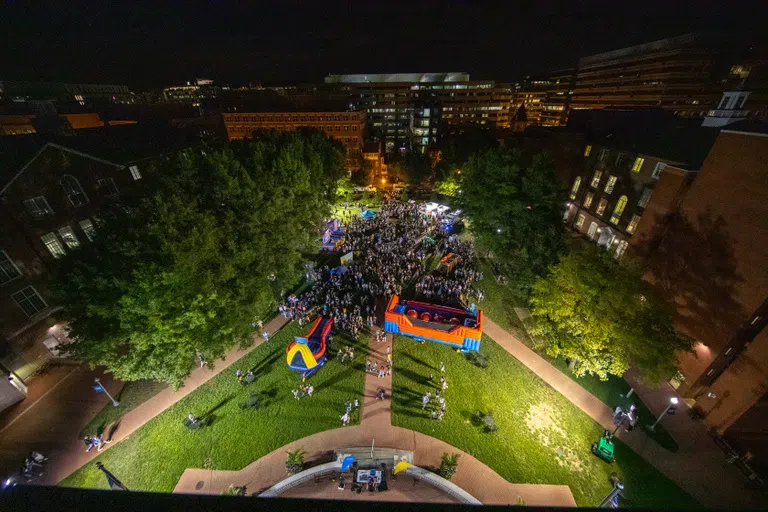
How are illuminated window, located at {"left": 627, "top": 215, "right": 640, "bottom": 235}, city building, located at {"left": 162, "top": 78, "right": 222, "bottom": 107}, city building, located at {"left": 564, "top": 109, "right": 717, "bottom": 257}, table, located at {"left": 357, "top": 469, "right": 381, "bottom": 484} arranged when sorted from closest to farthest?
table, located at {"left": 357, "top": 469, "right": 381, "bottom": 484}
city building, located at {"left": 564, "top": 109, "right": 717, "bottom": 257}
illuminated window, located at {"left": 627, "top": 215, "right": 640, "bottom": 235}
city building, located at {"left": 162, "top": 78, "right": 222, "bottom": 107}

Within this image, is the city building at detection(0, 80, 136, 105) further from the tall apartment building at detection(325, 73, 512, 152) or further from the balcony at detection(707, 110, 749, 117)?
the balcony at detection(707, 110, 749, 117)

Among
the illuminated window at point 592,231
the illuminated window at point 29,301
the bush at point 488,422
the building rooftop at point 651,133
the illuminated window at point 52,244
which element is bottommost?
the bush at point 488,422

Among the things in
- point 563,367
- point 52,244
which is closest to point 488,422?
point 563,367

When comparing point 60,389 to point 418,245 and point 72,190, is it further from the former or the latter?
point 418,245

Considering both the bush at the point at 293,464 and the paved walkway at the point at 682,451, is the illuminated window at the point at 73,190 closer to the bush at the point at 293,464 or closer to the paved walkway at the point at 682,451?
the bush at the point at 293,464

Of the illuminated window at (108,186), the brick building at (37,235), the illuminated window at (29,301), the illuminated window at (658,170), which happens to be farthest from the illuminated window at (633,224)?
the illuminated window at (29,301)

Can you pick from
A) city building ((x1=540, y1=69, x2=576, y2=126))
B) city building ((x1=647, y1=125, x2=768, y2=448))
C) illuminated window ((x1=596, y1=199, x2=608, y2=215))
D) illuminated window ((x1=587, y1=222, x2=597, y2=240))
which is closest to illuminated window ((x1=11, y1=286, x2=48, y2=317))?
city building ((x1=647, y1=125, x2=768, y2=448))

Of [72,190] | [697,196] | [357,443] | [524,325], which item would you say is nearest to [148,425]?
[357,443]
